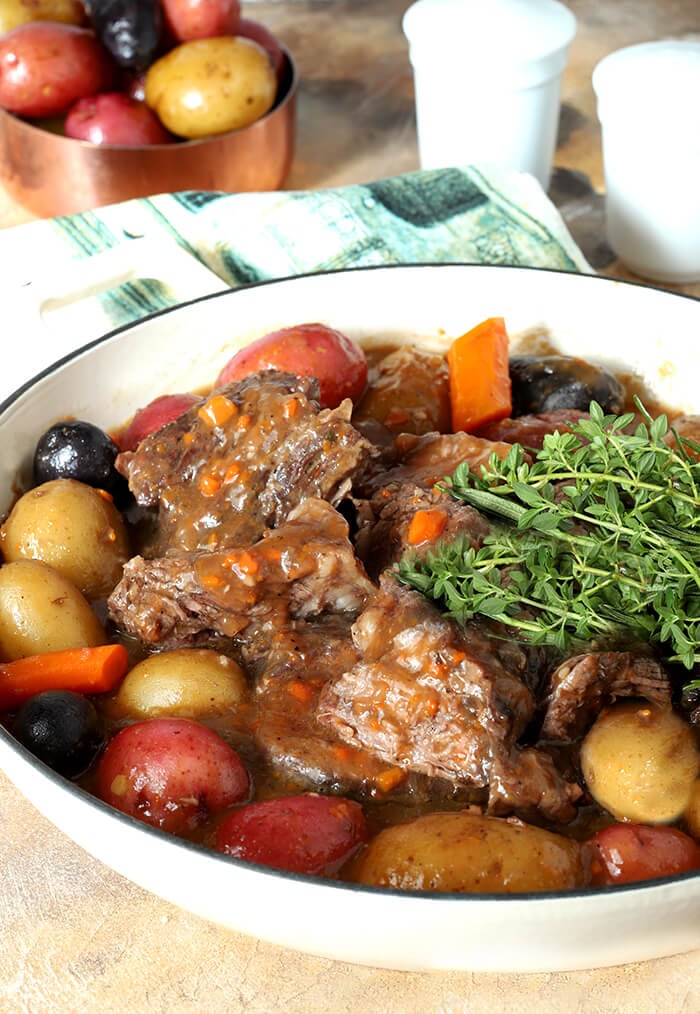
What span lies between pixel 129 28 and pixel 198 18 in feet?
0.64

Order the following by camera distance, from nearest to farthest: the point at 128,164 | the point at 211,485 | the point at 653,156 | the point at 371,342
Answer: the point at 211,485 < the point at 371,342 < the point at 653,156 < the point at 128,164

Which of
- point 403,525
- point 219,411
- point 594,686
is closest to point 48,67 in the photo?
point 219,411

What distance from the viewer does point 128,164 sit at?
10.6ft

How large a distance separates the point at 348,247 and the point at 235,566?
1396mm

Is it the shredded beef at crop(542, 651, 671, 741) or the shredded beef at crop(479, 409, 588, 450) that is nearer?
the shredded beef at crop(542, 651, 671, 741)

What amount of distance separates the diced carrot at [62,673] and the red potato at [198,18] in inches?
81.5

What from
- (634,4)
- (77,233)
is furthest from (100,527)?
(634,4)

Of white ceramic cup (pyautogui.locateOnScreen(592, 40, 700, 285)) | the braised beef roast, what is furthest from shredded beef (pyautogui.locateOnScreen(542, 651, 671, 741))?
white ceramic cup (pyautogui.locateOnScreen(592, 40, 700, 285))

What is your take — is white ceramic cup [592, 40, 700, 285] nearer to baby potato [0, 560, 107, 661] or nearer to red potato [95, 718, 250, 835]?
baby potato [0, 560, 107, 661]

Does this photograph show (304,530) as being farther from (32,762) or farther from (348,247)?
(348,247)

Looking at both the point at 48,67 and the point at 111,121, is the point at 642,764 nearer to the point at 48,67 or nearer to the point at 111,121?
the point at 111,121

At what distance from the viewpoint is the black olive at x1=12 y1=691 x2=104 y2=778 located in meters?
1.81

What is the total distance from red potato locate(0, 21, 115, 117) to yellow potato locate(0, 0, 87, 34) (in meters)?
0.16

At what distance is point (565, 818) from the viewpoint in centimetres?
179
